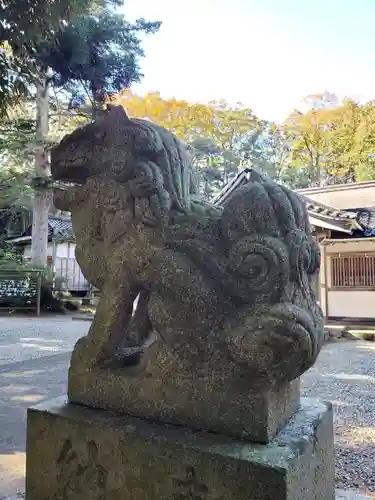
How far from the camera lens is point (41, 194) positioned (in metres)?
12.9

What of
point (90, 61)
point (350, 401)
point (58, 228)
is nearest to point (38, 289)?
point (58, 228)

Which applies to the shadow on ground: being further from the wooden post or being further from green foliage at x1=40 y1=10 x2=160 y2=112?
the wooden post

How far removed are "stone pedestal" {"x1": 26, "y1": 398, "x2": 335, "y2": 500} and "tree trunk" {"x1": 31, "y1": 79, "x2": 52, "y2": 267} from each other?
11.4 m

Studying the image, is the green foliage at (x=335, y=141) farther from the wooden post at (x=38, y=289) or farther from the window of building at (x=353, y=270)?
the wooden post at (x=38, y=289)

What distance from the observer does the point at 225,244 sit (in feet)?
4.43

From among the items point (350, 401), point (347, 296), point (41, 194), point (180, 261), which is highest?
point (41, 194)

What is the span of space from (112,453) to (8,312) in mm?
12205

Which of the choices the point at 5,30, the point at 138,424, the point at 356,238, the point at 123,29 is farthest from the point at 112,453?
the point at 356,238

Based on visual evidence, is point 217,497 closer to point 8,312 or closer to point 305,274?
point 305,274

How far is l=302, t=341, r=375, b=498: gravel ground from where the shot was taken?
249 centimetres

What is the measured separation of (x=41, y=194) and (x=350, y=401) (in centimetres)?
1122

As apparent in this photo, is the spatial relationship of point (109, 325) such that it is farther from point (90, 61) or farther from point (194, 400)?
point (90, 61)

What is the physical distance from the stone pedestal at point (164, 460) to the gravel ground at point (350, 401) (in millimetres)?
1312

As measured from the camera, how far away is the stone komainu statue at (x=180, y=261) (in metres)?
1.20
